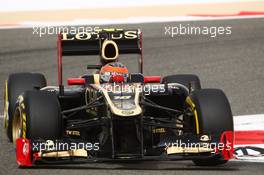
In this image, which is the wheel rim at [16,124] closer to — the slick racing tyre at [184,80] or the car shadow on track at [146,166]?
the car shadow on track at [146,166]

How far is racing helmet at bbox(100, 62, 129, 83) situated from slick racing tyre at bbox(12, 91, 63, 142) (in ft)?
4.34

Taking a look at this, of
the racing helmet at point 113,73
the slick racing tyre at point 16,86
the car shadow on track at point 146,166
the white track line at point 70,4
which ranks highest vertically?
the racing helmet at point 113,73

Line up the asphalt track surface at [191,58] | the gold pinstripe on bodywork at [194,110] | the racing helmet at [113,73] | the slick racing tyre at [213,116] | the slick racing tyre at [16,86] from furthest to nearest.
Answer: the asphalt track surface at [191,58] → the slick racing tyre at [16,86] → the racing helmet at [113,73] → the gold pinstripe on bodywork at [194,110] → the slick racing tyre at [213,116]

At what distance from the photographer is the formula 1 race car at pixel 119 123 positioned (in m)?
9.90

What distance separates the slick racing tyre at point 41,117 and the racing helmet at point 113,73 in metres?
1.32

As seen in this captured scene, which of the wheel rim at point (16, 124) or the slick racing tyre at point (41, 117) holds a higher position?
the slick racing tyre at point (41, 117)

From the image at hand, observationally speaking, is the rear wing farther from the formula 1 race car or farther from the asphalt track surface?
the asphalt track surface

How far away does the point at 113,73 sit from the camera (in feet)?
38.3

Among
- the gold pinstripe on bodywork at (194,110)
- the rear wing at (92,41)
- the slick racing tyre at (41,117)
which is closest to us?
the slick racing tyre at (41,117)

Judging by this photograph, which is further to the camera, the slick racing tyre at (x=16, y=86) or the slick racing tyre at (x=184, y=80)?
the slick racing tyre at (x=184, y=80)

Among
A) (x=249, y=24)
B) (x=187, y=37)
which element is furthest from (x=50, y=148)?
(x=249, y=24)

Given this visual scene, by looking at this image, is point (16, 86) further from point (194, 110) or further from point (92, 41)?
point (194, 110)

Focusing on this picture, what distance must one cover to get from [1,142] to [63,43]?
5.32 ft

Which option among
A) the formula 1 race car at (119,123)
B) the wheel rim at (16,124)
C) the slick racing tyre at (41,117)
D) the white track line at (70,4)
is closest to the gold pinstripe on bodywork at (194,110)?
the formula 1 race car at (119,123)
